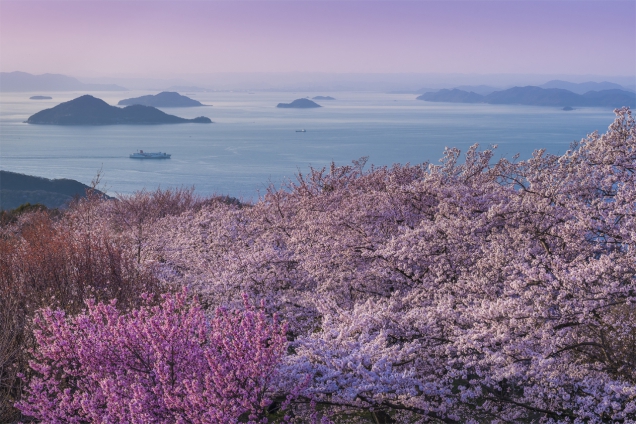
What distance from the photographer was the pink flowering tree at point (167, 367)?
5.17m

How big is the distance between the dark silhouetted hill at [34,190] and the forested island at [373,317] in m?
51.6

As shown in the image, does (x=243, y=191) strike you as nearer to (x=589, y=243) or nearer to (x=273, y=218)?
(x=273, y=218)

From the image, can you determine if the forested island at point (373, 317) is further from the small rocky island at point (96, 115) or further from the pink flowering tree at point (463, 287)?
the small rocky island at point (96, 115)

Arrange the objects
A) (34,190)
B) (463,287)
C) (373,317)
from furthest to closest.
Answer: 1. (34,190)
2. (463,287)
3. (373,317)

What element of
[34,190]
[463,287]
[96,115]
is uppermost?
[96,115]

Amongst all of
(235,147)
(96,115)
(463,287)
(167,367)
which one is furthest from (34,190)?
(96,115)

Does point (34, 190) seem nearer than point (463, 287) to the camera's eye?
No

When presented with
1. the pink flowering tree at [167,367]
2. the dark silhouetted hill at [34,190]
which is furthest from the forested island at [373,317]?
the dark silhouetted hill at [34,190]

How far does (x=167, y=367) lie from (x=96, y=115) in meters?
161

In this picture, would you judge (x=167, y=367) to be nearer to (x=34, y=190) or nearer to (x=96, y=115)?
(x=34, y=190)

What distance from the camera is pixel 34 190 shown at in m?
64.1

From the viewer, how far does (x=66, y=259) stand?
11.4 metres

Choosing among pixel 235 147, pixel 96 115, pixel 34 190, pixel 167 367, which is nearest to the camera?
pixel 167 367

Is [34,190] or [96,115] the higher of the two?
[96,115]
